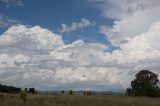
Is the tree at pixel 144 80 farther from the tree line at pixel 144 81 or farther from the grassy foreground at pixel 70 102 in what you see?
the grassy foreground at pixel 70 102

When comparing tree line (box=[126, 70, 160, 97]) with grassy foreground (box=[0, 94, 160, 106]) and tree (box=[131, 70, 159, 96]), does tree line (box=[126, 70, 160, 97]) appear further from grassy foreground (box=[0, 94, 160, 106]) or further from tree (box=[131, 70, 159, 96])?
grassy foreground (box=[0, 94, 160, 106])

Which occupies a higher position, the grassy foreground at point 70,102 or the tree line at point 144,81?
the tree line at point 144,81

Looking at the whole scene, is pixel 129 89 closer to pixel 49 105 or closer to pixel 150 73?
pixel 150 73

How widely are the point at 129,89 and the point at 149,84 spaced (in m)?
5.78

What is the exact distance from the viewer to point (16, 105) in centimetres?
2467

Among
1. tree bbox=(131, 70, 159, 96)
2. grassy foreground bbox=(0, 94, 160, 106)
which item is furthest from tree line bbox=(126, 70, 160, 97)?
grassy foreground bbox=(0, 94, 160, 106)

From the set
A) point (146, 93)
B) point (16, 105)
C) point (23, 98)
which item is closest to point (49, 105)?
point (16, 105)

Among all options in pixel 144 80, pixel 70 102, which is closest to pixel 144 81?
pixel 144 80

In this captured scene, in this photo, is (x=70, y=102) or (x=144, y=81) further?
(x=144, y=81)

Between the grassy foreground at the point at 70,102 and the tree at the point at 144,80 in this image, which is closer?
the grassy foreground at the point at 70,102

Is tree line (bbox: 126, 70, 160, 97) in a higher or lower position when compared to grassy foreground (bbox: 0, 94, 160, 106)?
higher

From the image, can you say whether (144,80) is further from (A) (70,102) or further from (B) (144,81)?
(A) (70,102)

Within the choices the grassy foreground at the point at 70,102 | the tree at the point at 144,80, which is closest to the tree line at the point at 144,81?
the tree at the point at 144,80

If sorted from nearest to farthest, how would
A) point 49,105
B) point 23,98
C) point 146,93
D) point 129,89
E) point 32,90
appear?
1. point 49,105
2. point 23,98
3. point 146,93
4. point 129,89
5. point 32,90
